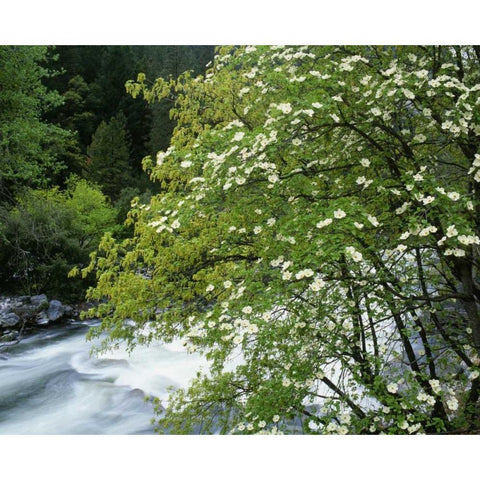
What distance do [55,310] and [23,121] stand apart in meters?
2.03

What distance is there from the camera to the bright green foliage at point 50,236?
466 centimetres

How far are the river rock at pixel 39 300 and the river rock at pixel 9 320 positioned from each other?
28 cm

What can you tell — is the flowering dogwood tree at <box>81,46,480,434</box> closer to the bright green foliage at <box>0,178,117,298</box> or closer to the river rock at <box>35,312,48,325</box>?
the bright green foliage at <box>0,178,117,298</box>

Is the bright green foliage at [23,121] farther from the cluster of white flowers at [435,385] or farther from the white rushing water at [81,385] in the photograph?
the cluster of white flowers at [435,385]

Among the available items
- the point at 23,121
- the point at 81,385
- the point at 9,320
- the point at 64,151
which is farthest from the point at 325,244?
the point at 64,151

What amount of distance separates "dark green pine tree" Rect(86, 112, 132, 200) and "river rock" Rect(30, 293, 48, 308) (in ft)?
4.64

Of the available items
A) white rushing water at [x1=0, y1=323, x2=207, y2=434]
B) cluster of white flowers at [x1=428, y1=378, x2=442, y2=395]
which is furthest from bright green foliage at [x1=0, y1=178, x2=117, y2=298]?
cluster of white flowers at [x1=428, y1=378, x2=442, y2=395]

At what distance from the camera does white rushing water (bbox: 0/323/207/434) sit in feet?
11.6
